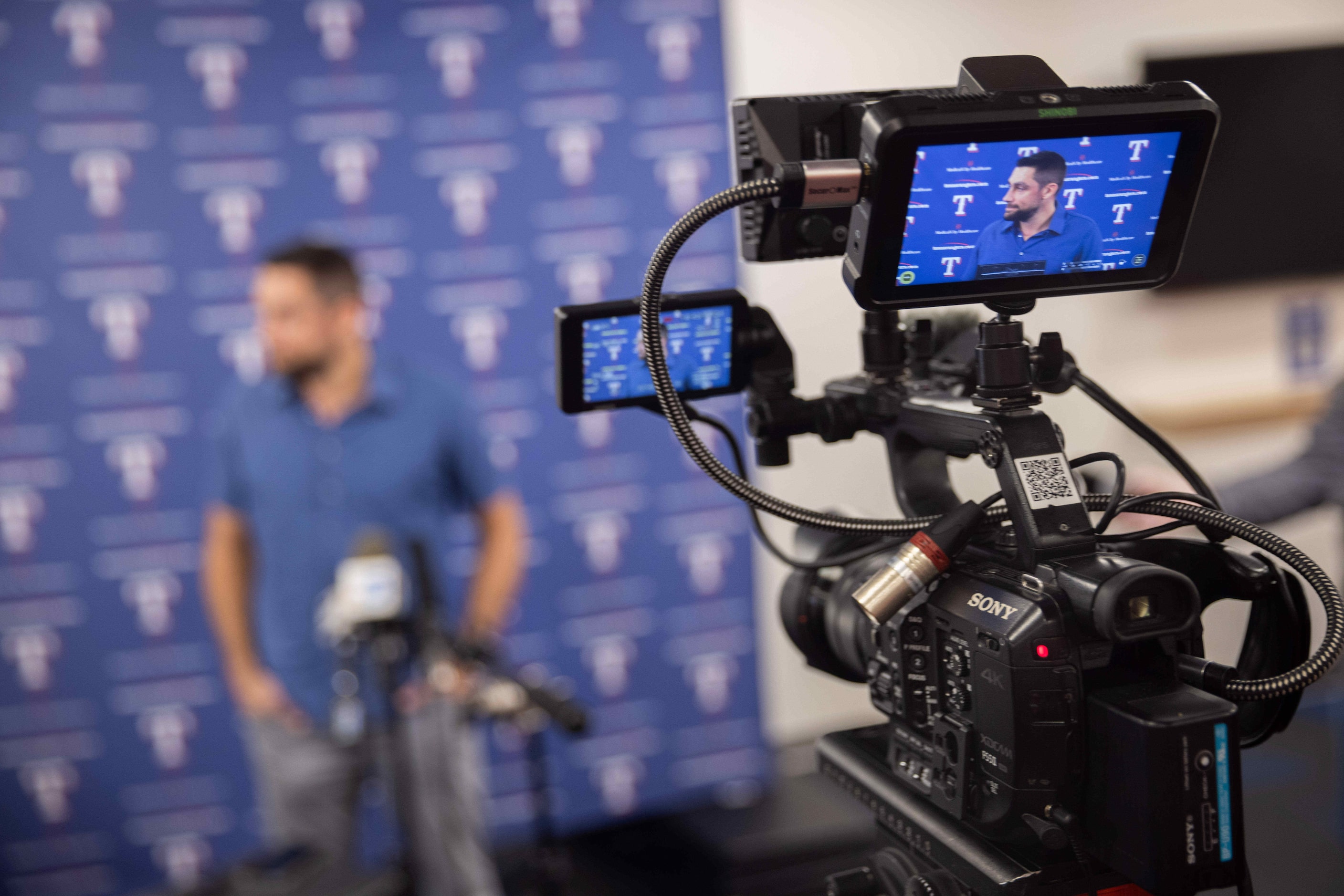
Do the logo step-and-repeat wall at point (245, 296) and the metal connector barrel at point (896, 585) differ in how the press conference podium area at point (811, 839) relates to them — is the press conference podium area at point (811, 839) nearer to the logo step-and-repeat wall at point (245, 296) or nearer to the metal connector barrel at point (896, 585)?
the logo step-and-repeat wall at point (245, 296)

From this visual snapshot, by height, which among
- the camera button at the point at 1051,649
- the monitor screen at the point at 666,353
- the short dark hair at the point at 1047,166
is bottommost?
the camera button at the point at 1051,649

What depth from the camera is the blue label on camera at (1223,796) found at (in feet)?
2.24

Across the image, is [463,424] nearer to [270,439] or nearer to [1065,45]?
[270,439]

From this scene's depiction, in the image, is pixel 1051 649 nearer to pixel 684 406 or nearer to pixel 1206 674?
pixel 1206 674

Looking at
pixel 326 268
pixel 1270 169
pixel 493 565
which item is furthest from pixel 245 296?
pixel 1270 169

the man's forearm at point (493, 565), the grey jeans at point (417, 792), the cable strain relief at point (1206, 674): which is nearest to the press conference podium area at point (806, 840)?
the grey jeans at point (417, 792)

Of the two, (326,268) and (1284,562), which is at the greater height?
(326,268)

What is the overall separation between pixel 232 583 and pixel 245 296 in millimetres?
758

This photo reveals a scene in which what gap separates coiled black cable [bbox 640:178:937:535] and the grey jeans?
5.75 feet

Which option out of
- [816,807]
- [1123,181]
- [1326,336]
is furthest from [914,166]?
[1326,336]

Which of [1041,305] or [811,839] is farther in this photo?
[1041,305]

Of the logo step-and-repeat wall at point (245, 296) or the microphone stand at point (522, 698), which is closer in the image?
the microphone stand at point (522, 698)

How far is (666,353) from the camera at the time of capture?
0.91m

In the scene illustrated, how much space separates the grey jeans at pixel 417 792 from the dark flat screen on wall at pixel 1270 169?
274 centimetres
